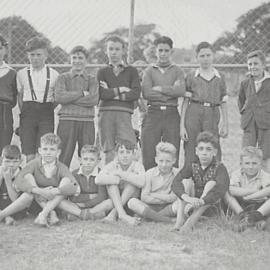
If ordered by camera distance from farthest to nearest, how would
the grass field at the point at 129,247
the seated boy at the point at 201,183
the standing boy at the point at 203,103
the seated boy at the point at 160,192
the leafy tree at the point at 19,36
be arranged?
the leafy tree at the point at 19,36 → the standing boy at the point at 203,103 → the seated boy at the point at 160,192 → the seated boy at the point at 201,183 → the grass field at the point at 129,247

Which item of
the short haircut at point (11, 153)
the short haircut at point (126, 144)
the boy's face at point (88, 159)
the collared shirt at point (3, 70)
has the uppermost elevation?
the collared shirt at point (3, 70)

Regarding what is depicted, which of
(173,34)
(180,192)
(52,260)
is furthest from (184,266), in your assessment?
(173,34)

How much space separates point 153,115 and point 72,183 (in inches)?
51.8

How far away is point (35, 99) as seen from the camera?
6230mm

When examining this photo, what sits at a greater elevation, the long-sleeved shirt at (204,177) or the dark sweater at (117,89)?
the dark sweater at (117,89)

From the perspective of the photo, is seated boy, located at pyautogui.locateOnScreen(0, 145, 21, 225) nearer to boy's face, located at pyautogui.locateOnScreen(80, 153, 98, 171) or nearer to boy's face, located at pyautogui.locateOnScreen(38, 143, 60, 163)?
boy's face, located at pyautogui.locateOnScreen(38, 143, 60, 163)

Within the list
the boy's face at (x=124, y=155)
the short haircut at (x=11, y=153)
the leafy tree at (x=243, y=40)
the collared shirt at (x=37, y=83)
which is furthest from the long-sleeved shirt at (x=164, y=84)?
the leafy tree at (x=243, y=40)

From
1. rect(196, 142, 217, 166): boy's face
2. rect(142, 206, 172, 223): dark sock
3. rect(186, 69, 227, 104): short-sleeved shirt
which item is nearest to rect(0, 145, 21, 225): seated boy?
rect(142, 206, 172, 223): dark sock

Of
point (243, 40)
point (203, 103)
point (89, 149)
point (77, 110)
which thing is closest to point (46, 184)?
point (89, 149)

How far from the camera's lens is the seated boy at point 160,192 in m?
5.63

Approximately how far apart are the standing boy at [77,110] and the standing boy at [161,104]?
1.96 feet

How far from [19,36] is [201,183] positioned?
12.7ft

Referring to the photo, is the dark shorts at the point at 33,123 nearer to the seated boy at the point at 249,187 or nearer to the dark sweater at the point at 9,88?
the dark sweater at the point at 9,88

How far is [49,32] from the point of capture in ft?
24.8
